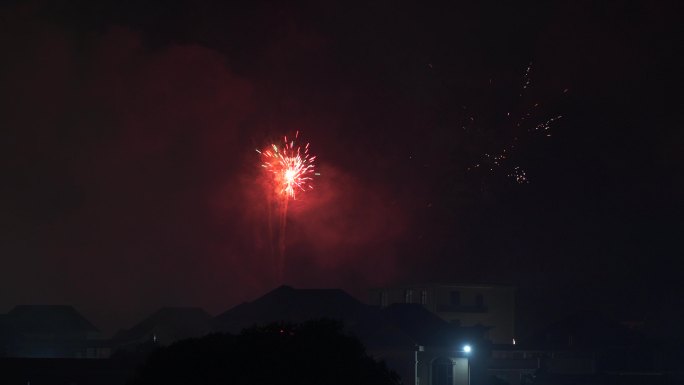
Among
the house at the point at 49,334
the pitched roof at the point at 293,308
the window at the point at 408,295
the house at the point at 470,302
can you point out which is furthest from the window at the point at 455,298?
the house at the point at 49,334

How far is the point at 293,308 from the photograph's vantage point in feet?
281

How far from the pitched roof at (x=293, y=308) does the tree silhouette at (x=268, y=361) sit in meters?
44.8

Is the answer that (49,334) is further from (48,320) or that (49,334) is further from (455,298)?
(455,298)

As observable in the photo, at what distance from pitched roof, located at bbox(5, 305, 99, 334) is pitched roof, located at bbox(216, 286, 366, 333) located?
1649 cm

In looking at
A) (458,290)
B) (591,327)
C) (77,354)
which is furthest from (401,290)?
(77,354)

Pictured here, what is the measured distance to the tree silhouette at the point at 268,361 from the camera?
116 ft

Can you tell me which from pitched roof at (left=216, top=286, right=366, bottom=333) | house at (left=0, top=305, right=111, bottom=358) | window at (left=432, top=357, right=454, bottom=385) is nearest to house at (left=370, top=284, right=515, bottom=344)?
pitched roof at (left=216, top=286, right=366, bottom=333)

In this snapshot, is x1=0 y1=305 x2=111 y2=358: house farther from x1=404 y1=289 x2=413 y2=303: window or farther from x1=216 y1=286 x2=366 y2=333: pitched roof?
x1=404 y1=289 x2=413 y2=303: window

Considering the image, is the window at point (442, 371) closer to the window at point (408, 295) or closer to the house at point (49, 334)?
the house at point (49, 334)

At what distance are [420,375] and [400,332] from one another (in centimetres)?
370

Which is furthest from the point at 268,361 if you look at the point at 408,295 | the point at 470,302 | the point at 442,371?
the point at 470,302

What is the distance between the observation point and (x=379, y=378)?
37.2 m

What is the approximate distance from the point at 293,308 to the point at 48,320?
26.2m

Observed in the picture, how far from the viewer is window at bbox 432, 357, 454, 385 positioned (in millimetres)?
74250
